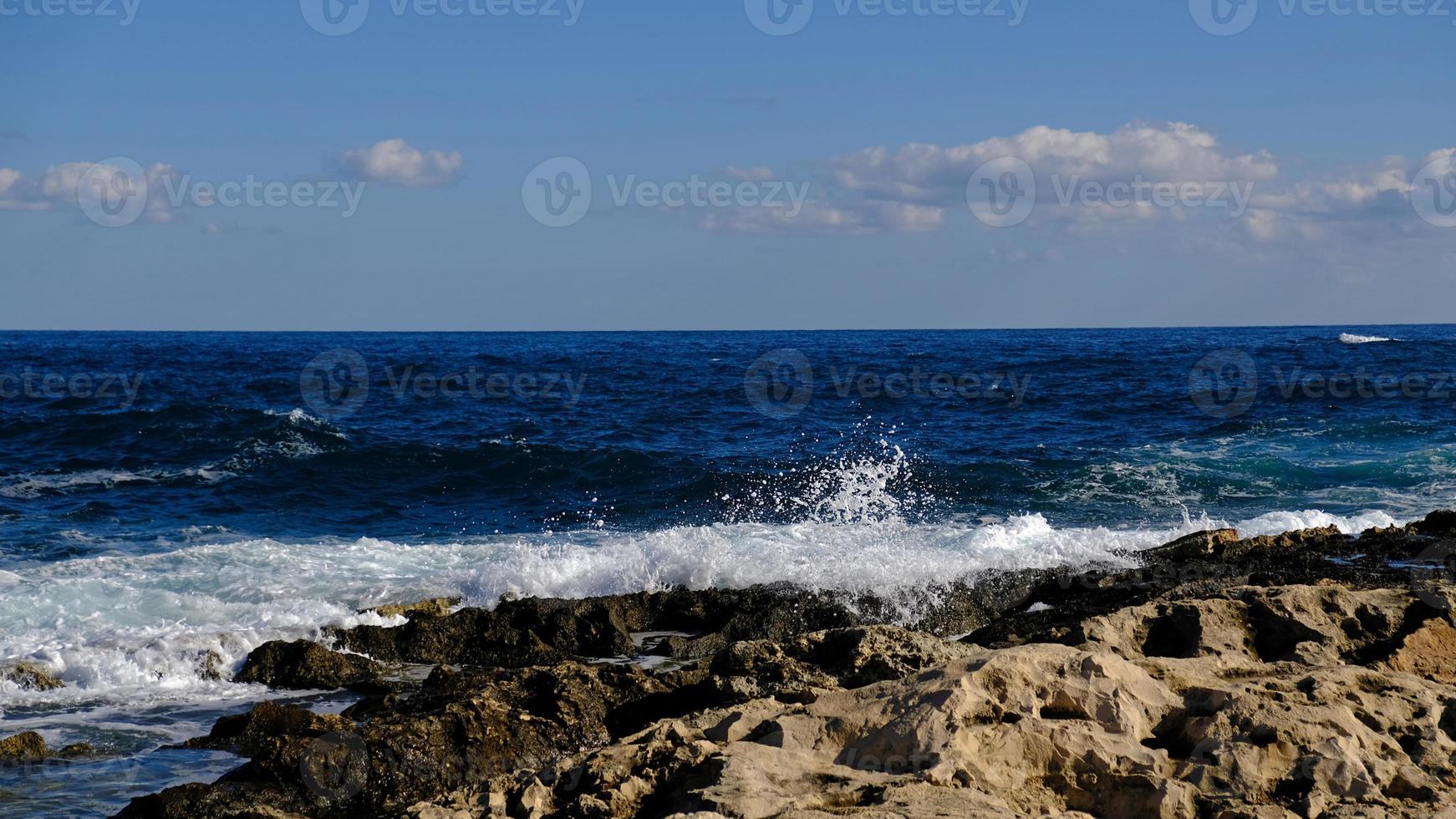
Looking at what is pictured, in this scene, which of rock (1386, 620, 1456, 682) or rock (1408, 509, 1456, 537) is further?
rock (1408, 509, 1456, 537)

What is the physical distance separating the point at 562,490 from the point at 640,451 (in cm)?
239

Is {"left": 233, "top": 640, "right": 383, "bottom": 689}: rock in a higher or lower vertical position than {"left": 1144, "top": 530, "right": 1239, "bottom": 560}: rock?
lower

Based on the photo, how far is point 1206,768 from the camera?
15.7 ft

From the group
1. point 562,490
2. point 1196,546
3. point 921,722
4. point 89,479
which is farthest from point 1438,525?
point 89,479

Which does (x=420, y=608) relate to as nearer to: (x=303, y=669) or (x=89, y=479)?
(x=303, y=669)

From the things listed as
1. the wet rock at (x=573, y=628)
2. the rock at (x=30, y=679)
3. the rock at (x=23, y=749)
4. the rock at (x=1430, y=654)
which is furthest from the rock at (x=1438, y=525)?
the rock at (x=30, y=679)

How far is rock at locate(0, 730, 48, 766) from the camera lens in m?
6.93

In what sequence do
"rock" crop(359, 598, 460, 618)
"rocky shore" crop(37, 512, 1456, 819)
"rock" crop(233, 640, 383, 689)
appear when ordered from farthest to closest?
"rock" crop(359, 598, 460, 618)
"rock" crop(233, 640, 383, 689)
"rocky shore" crop(37, 512, 1456, 819)

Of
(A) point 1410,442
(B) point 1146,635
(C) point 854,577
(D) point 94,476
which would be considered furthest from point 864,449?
(B) point 1146,635

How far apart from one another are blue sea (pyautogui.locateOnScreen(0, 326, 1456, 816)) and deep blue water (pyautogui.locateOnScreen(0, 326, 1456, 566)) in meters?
0.09

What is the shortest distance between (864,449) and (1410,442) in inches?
369

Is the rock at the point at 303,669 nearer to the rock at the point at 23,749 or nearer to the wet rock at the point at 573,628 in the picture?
the wet rock at the point at 573,628

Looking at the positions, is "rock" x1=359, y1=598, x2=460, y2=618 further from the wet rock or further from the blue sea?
the wet rock

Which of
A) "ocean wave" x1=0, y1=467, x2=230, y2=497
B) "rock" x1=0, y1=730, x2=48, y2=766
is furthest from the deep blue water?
"rock" x1=0, y1=730, x2=48, y2=766
